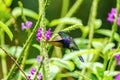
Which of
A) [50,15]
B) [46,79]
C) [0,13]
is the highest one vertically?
[50,15]

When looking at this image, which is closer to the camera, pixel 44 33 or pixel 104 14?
pixel 44 33

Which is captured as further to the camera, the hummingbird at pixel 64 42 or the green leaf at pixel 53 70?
the green leaf at pixel 53 70

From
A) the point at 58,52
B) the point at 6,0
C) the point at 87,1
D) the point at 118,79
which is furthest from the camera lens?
the point at 87,1

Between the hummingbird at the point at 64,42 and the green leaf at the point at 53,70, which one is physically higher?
the hummingbird at the point at 64,42

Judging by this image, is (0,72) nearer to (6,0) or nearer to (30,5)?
(6,0)

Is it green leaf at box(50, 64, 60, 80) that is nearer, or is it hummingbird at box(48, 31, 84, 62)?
hummingbird at box(48, 31, 84, 62)

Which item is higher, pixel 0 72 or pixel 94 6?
pixel 94 6

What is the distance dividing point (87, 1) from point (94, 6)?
1.72 metres

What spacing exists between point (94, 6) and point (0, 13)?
301 millimetres

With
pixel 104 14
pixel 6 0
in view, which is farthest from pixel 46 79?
pixel 104 14

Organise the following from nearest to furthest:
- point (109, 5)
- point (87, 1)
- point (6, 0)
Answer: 1. point (6, 0)
2. point (87, 1)
3. point (109, 5)

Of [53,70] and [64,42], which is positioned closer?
[64,42]

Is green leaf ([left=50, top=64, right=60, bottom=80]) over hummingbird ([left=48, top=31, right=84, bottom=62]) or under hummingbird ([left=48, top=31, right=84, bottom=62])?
under

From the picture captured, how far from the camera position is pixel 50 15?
9.53ft
